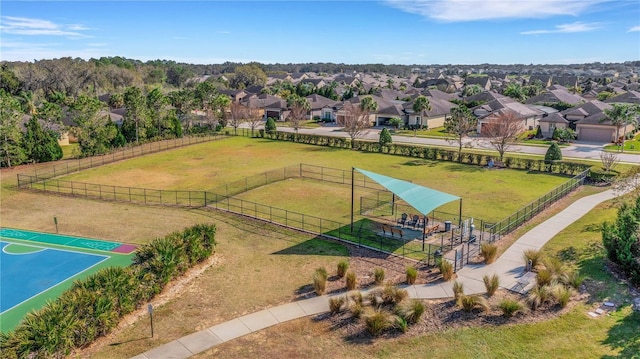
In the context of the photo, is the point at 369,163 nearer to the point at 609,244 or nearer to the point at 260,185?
the point at 260,185

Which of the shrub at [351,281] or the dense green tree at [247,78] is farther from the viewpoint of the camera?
the dense green tree at [247,78]

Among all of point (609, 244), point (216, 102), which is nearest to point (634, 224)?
point (609, 244)

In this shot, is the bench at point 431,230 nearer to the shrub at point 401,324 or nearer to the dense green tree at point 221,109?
the shrub at point 401,324

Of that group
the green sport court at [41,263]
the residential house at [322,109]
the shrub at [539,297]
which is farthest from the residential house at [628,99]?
the green sport court at [41,263]

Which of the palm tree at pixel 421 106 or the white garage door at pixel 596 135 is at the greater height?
the palm tree at pixel 421 106

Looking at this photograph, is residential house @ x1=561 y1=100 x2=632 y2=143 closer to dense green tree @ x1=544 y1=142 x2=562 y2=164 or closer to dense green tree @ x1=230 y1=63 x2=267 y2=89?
dense green tree @ x1=544 y1=142 x2=562 y2=164

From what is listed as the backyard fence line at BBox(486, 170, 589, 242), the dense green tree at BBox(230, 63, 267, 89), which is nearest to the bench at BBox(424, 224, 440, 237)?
the backyard fence line at BBox(486, 170, 589, 242)
